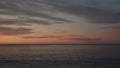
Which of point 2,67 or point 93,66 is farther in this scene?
point 93,66

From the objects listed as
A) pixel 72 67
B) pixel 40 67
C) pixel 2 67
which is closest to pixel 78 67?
pixel 72 67

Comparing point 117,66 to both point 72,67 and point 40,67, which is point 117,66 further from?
point 40,67

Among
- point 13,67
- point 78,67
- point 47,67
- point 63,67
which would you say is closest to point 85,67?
point 78,67

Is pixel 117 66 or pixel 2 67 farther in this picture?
pixel 117 66

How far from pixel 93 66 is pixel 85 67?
2107 millimetres

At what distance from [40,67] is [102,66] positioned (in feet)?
40.5

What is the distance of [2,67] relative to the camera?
43656mm

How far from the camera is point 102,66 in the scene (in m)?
47.4

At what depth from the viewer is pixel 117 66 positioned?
46531mm

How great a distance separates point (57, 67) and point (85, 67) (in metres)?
5.45

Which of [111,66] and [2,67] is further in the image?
[111,66]

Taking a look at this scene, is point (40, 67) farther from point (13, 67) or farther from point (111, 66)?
point (111, 66)

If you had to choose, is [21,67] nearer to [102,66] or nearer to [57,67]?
[57,67]

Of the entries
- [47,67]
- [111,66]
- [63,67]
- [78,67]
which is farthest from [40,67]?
[111,66]
